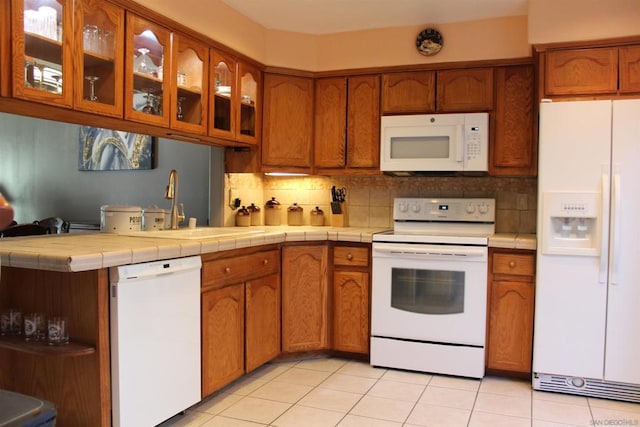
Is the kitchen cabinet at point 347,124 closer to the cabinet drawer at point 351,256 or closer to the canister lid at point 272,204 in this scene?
the canister lid at point 272,204

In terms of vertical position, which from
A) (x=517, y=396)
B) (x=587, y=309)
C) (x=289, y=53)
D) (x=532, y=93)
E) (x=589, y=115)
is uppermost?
(x=289, y=53)

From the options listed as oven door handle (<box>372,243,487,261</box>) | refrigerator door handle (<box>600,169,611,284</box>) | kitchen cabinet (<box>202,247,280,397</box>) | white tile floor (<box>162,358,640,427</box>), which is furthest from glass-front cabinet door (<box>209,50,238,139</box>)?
refrigerator door handle (<box>600,169,611,284</box>)

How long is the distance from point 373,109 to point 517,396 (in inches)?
82.0

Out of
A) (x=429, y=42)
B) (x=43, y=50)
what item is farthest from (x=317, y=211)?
(x=43, y=50)

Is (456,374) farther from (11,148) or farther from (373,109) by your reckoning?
(11,148)

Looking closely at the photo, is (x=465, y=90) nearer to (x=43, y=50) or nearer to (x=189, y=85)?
(x=189, y=85)

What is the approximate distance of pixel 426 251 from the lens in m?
3.14

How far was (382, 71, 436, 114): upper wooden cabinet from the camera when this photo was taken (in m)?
3.51

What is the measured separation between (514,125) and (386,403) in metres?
1.95

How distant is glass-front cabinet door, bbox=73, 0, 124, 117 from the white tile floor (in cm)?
155

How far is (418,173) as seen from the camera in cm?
362

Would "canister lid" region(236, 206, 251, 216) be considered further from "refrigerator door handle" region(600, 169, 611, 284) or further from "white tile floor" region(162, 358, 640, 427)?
"refrigerator door handle" region(600, 169, 611, 284)

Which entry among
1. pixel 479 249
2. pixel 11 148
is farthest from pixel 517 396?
pixel 11 148

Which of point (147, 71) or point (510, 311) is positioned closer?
point (147, 71)
